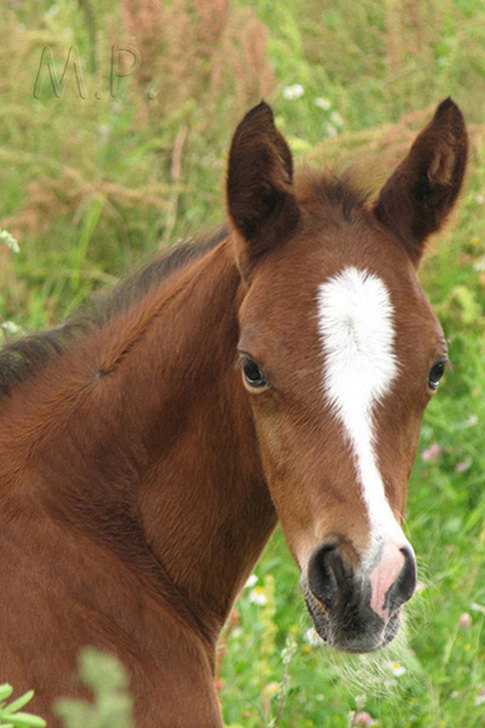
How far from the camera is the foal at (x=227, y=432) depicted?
2303mm

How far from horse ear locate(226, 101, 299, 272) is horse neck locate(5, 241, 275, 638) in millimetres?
134

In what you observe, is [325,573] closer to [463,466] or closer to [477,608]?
[477,608]

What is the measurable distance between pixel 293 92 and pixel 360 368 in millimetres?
4789

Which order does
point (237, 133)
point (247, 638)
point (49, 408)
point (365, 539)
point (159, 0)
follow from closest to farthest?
point (365, 539)
point (237, 133)
point (49, 408)
point (247, 638)
point (159, 0)

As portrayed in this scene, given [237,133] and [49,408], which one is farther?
[49,408]

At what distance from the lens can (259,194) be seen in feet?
8.68

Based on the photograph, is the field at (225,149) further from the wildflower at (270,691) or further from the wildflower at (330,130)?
the wildflower at (270,691)

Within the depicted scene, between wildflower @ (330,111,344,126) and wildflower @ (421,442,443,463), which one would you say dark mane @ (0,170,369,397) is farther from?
wildflower @ (330,111,344,126)

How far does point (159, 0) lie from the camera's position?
19.2 feet

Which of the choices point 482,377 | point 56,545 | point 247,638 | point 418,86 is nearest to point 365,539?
point 56,545

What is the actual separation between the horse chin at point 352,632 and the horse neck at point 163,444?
46 cm

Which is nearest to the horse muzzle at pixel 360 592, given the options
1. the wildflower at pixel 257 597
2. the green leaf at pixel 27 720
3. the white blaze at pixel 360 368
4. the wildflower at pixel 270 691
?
the white blaze at pixel 360 368

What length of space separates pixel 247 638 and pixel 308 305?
1.81 meters

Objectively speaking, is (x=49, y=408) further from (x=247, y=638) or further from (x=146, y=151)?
(x=146, y=151)
